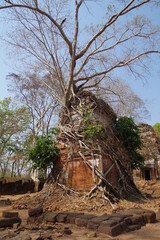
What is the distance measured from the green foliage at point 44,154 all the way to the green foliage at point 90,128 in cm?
144

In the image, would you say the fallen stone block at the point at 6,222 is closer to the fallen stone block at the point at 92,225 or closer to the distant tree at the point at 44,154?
the fallen stone block at the point at 92,225

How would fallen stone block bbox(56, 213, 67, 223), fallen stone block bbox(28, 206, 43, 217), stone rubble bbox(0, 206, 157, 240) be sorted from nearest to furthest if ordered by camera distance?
stone rubble bbox(0, 206, 157, 240)
fallen stone block bbox(56, 213, 67, 223)
fallen stone block bbox(28, 206, 43, 217)

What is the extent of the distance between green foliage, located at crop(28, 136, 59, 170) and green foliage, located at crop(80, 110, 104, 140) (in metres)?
1.44

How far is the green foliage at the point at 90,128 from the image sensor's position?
352 inches

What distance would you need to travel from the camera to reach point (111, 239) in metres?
3.85

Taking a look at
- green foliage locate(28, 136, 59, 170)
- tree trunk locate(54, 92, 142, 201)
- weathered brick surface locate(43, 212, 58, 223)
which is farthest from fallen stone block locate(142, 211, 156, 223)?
green foliage locate(28, 136, 59, 170)

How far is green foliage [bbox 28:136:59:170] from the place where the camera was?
9.08m

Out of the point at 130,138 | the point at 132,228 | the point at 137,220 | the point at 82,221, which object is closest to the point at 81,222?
the point at 82,221

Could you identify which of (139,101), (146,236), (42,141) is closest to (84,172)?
(42,141)

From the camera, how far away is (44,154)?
357 inches

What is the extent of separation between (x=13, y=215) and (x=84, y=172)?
11.9ft

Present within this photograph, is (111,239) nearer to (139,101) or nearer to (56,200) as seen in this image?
(56,200)

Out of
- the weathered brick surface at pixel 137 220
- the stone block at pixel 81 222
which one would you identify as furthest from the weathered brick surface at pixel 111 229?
the weathered brick surface at pixel 137 220

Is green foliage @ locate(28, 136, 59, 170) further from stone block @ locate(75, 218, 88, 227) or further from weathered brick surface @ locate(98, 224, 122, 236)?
weathered brick surface @ locate(98, 224, 122, 236)
